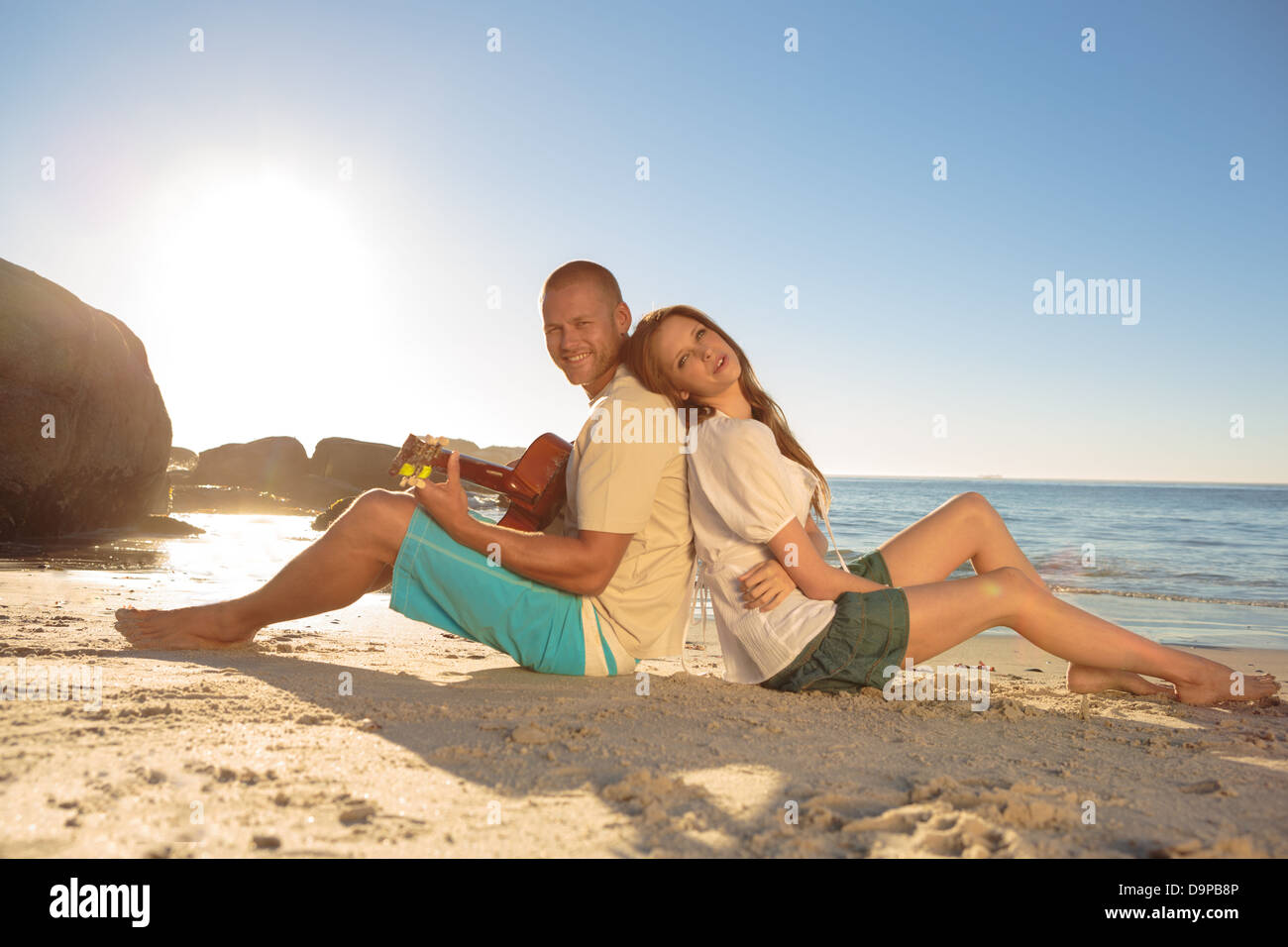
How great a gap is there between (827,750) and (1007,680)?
2.15 meters

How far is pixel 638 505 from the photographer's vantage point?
2.91 metres

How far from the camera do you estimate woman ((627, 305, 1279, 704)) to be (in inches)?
113

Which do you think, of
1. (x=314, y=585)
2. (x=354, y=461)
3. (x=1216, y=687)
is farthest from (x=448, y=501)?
(x=354, y=461)

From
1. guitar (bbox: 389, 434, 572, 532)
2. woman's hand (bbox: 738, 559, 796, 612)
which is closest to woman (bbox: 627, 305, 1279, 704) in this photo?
woman's hand (bbox: 738, 559, 796, 612)

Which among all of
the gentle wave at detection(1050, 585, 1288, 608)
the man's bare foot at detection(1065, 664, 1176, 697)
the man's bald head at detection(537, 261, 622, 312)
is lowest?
the gentle wave at detection(1050, 585, 1288, 608)

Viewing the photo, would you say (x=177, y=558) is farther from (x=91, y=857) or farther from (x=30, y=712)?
(x=91, y=857)

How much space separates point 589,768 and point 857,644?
122cm

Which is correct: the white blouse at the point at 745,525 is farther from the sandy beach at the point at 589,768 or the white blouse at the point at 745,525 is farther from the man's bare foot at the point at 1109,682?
the man's bare foot at the point at 1109,682

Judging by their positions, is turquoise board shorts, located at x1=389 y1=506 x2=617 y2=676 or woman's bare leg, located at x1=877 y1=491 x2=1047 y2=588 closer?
turquoise board shorts, located at x1=389 y1=506 x2=617 y2=676

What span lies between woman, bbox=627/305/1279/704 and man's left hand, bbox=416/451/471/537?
32.8 inches

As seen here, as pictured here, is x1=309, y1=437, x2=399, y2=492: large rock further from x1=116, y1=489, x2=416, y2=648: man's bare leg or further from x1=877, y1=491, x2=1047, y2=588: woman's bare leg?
x1=877, y1=491, x2=1047, y2=588: woman's bare leg

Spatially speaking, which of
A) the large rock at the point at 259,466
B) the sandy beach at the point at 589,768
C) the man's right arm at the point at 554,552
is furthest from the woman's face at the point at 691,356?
the large rock at the point at 259,466
